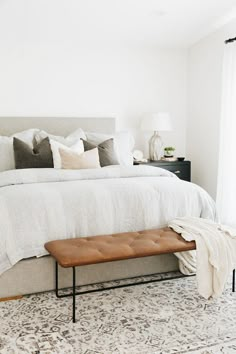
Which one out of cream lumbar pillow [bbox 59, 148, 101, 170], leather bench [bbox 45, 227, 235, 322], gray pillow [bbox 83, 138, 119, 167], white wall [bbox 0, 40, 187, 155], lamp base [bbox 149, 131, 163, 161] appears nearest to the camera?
leather bench [bbox 45, 227, 235, 322]

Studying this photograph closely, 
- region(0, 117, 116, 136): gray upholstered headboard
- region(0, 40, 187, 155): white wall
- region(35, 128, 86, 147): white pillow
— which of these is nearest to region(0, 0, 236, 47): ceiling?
region(0, 40, 187, 155): white wall

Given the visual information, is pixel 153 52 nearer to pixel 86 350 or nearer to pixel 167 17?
pixel 167 17

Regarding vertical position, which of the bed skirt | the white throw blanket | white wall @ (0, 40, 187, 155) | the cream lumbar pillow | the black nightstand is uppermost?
white wall @ (0, 40, 187, 155)

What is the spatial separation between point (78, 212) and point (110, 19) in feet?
8.37

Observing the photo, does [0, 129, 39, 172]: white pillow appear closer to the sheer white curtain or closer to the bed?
the bed

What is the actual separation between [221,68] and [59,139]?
2112 millimetres

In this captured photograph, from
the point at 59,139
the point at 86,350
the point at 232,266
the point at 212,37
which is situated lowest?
the point at 86,350

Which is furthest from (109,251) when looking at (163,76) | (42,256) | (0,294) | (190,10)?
(163,76)

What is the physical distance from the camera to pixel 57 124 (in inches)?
203

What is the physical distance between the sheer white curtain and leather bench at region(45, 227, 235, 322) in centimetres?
203

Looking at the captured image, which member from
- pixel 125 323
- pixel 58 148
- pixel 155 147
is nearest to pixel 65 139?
pixel 58 148

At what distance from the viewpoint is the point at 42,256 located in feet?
9.93

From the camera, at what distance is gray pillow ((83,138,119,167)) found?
4.41 metres

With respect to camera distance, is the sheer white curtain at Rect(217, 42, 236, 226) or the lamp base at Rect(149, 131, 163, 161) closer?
the sheer white curtain at Rect(217, 42, 236, 226)
